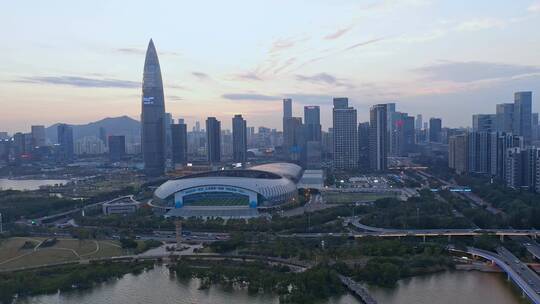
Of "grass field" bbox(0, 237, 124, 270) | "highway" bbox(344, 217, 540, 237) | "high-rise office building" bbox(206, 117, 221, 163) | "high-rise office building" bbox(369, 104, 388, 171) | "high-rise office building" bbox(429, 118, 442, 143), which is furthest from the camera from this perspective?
"high-rise office building" bbox(429, 118, 442, 143)

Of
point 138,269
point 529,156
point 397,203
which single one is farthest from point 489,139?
point 138,269

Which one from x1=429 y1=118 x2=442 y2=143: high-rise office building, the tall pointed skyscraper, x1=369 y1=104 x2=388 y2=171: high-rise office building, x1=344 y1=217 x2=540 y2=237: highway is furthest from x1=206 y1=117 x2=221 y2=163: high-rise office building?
x1=429 y1=118 x2=442 y2=143: high-rise office building

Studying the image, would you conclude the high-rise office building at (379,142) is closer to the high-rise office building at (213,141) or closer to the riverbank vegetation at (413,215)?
the high-rise office building at (213,141)

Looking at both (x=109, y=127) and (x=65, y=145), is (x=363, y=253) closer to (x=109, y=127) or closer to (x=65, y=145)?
(x=65, y=145)

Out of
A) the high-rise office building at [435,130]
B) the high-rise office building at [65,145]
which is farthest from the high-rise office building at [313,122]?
the high-rise office building at [65,145]

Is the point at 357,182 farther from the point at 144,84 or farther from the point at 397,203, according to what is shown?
the point at 144,84

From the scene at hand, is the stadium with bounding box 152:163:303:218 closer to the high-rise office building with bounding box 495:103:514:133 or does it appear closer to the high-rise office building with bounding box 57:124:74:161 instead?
the high-rise office building with bounding box 495:103:514:133
